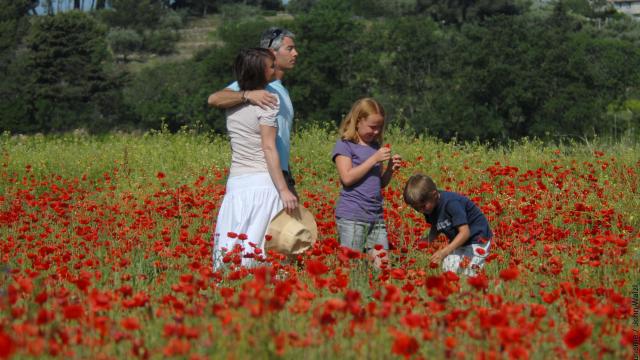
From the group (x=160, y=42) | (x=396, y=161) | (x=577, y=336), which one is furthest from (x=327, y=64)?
(x=577, y=336)

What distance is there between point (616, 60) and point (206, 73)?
22549mm

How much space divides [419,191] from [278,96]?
0.97m

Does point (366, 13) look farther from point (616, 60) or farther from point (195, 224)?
point (195, 224)

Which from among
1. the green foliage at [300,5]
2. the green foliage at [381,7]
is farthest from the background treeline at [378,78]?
the green foliage at [300,5]

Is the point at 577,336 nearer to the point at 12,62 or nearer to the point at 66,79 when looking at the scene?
the point at 66,79

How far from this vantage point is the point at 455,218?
4.74 meters

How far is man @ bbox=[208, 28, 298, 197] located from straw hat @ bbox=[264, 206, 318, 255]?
0.76ft

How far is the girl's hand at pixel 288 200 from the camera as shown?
14.3 ft

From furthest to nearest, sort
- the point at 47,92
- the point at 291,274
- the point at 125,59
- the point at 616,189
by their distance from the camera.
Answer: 1. the point at 125,59
2. the point at 47,92
3. the point at 616,189
4. the point at 291,274

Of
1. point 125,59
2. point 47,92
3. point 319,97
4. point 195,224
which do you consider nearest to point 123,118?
point 47,92

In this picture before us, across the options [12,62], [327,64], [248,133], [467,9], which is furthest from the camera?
[467,9]

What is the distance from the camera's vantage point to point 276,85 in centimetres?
471

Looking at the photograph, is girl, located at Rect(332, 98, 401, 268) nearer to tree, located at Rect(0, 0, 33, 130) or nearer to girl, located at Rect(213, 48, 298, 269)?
girl, located at Rect(213, 48, 298, 269)

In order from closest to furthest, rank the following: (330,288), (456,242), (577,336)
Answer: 1. (577,336)
2. (330,288)
3. (456,242)
